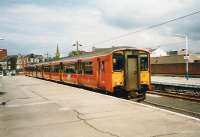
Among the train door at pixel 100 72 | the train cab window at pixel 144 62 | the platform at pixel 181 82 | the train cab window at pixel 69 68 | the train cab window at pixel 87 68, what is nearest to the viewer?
the train cab window at pixel 144 62

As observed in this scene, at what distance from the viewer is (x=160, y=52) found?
106250 mm

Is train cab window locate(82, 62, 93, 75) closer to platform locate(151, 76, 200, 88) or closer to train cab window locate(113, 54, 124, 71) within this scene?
train cab window locate(113, 54, 124, 71)

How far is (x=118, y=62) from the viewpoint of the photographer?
1841 cm

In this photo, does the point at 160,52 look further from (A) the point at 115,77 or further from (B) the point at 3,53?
(A) the point at 115,77

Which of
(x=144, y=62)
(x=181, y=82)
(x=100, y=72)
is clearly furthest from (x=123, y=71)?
(x=181, y=82)

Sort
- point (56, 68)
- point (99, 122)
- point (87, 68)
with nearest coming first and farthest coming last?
point (99, 122) < point (87, 68) < point (56, 68)

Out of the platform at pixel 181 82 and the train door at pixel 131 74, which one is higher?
the train door at pixel 131 74

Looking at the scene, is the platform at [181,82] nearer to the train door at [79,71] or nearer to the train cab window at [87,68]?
the train door at [79,71]

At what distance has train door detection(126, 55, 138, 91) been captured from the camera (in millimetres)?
18391

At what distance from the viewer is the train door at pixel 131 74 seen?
18.4m

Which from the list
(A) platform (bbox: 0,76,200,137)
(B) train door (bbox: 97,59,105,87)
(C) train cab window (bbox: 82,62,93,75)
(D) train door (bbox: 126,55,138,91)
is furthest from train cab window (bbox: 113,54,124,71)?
(A) platform (bbox: 0,76,200,137)

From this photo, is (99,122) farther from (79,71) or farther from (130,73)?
(79,71)

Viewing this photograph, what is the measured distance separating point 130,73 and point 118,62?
0.96m

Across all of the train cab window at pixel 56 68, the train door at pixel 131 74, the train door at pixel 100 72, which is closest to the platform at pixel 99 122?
the train door at pixel 131 74
